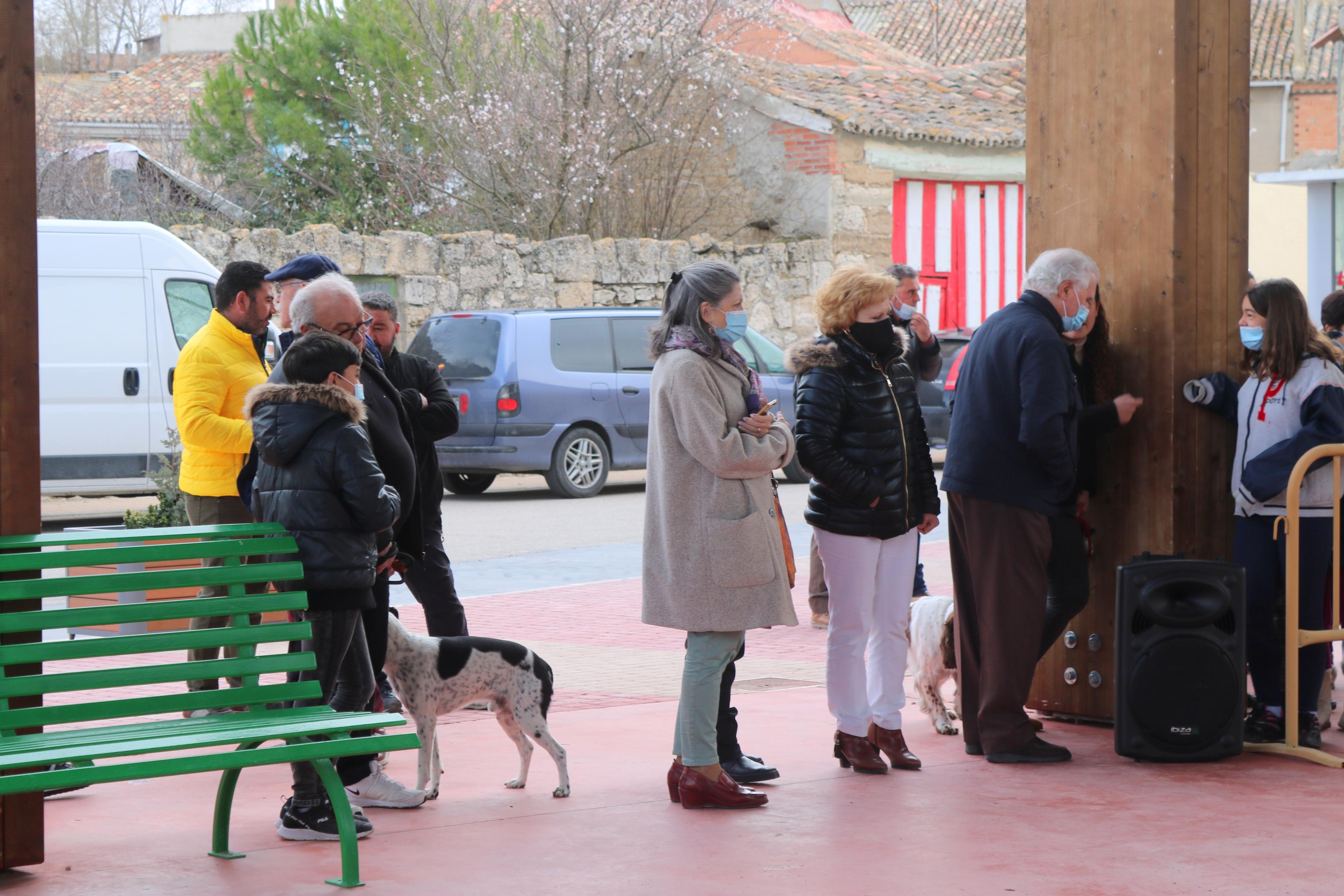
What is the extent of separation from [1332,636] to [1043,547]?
118 centimetres

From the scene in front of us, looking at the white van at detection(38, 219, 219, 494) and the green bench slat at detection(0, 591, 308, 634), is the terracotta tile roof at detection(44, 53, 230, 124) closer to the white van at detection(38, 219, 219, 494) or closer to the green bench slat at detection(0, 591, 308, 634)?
the white van at detection(38, 219, 219, 494)

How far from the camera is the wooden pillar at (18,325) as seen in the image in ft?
15.2

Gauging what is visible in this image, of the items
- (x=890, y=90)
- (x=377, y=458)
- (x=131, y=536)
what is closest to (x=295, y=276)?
(x=377, y=458)

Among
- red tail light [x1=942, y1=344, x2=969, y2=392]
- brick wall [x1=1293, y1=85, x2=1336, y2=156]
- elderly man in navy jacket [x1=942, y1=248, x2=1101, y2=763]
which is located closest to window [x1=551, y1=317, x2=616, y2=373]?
red tail light [x1=942, y1=344, x2=969, y2=392]

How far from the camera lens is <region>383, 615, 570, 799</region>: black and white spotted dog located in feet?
19.0

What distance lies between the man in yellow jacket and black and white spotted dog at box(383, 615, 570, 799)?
1.17m

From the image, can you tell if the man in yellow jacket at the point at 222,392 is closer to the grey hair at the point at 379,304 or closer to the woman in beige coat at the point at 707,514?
the grey hair at the point at 379,304

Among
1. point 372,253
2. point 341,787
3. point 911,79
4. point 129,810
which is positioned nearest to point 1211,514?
point 341,787

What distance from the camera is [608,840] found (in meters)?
5.13

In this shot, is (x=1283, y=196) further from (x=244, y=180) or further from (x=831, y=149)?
(x=244, y=180)

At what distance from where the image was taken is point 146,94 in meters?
47.8

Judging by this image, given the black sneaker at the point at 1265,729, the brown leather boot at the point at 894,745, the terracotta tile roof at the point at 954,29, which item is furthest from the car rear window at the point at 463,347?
the terracotta tile roof at the point at 954,29

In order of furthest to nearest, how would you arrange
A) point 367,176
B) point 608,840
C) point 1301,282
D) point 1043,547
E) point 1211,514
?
point 1301,282 → point 367,176 → point 1211,514 → point 1043,547 → point 608,840

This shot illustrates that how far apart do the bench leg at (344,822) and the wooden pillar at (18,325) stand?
88 centimetres
